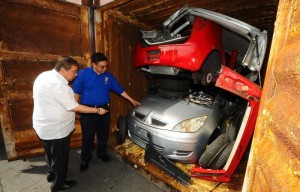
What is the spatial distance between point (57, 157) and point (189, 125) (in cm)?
203

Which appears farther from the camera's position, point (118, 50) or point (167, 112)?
point (118, 50)

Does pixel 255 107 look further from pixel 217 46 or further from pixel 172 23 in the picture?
pixel 172 23

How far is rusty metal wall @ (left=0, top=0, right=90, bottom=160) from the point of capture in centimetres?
301

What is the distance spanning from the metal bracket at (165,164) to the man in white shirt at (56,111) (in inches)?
49.3

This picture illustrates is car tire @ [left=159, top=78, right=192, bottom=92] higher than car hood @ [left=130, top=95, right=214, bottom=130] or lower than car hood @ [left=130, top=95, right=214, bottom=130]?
higher

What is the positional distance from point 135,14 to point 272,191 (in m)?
3.75

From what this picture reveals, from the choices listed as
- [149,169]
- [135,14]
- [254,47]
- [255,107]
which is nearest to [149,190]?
[149,169]

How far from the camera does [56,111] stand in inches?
101

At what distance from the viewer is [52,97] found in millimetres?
2500

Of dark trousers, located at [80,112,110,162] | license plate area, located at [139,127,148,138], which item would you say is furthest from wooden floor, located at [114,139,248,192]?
dark trousers, located at [80,112,110,162]

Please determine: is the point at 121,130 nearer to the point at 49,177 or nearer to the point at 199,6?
the point at 49,177

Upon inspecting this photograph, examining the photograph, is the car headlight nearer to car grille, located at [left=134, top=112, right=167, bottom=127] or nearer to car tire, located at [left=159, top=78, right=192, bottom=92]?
car grille, located at [left=134, top=112, right=167, bottom=127]

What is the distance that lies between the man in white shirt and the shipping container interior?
3.03 feet

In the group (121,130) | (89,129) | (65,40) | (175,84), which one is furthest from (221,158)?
(65,40)
